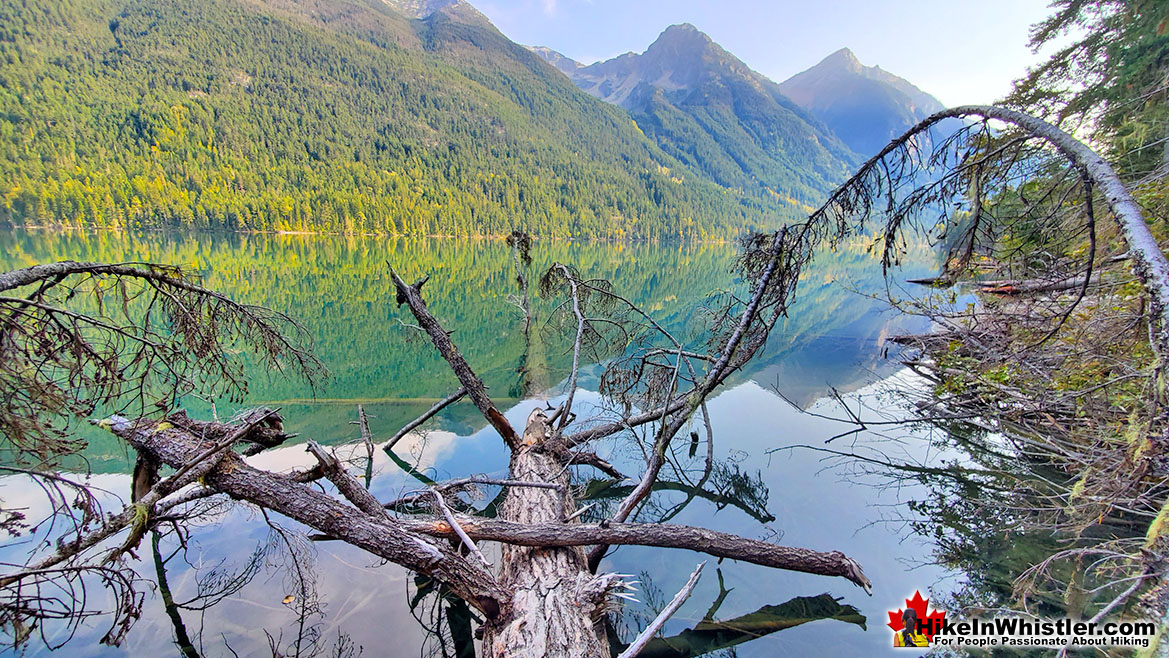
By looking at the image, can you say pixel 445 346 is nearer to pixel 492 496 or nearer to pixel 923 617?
pixel 492 496

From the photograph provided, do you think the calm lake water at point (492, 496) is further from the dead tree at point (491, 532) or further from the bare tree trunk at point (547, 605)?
the bare tree trunk at point (547, 605)

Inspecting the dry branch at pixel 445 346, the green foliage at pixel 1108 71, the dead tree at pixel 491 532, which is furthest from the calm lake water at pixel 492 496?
the green foliage at pixel 1108 71

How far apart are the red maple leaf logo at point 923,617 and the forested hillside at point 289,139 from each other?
8196cm

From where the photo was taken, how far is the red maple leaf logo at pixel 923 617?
13.6 feet

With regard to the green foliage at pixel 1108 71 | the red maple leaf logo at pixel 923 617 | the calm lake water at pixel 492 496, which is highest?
the green foliage at pixel 1108 71

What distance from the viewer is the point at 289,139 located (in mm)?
105250

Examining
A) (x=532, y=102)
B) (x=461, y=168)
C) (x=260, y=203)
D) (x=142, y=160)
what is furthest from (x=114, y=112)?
(x=532, y=102)

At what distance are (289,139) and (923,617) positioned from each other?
427 feet

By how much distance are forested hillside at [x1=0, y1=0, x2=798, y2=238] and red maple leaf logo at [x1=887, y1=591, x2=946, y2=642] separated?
269 feet

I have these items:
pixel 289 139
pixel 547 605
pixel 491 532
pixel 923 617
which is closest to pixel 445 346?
pixel 491 532

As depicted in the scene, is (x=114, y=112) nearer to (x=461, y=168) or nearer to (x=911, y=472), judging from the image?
(x=461, y=168)

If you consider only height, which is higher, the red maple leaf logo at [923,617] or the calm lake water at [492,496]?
the calm lake water at [492,496]

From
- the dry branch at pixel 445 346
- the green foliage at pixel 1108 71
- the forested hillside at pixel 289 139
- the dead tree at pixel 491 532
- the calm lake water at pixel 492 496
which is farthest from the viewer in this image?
the forested hillside at pixel 289 139

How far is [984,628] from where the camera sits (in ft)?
13.8
